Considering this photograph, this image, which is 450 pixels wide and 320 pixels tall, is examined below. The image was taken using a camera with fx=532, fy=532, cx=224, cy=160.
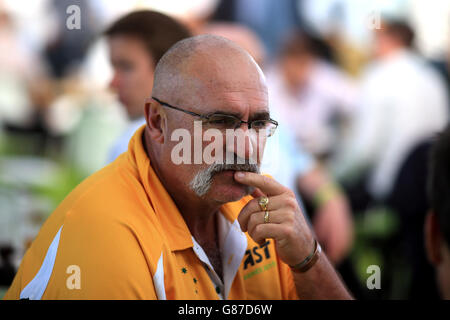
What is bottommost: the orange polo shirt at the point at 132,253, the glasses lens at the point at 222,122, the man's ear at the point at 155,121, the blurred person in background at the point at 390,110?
the orange polo shirt at the point at 132,253

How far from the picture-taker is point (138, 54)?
2.84 m

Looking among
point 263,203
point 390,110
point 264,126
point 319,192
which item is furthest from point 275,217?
point 390,110

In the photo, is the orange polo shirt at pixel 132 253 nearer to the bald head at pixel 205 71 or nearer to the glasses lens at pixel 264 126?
the bald head at pixel 205 71

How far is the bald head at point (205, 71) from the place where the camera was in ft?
6.00

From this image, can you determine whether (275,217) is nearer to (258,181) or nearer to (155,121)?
(258,181)

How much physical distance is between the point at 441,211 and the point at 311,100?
3.95 metres

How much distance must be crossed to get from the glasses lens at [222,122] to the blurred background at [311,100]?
2.29m

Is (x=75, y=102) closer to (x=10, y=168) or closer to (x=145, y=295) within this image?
(x=10, y=168)

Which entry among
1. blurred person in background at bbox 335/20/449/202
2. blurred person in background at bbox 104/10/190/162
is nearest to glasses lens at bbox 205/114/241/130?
blurred person in background at bbox 104/10/190/162

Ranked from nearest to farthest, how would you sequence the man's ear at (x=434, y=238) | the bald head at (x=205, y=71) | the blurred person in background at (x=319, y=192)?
1. the man's ear at (x=434, y=238)
2. the bald head at (x=205, y=71)
3. the blurred person in background at (x=319, y=192)

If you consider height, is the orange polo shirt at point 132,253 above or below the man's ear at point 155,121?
below

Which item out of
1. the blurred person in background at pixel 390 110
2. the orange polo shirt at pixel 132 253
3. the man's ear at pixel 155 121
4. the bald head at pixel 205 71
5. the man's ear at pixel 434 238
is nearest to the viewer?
the orange polo shirt at pixel 132 253

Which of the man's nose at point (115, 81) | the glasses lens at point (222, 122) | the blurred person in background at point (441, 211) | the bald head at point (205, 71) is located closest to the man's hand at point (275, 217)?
the glasses lens at point (222, 122)
